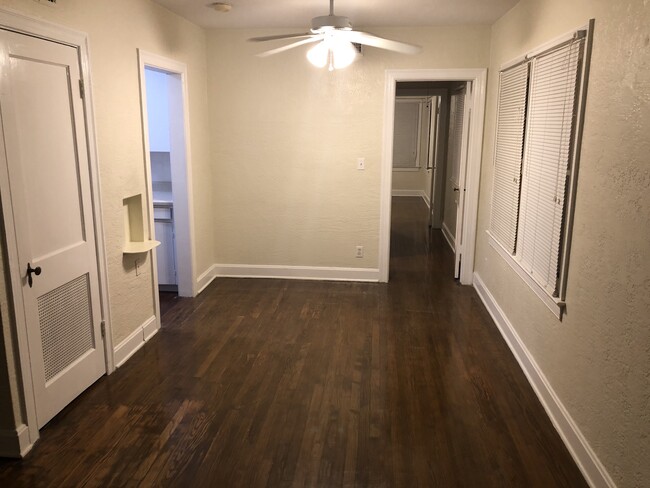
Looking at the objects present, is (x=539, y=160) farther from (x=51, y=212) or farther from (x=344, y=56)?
(x=51, y=212)

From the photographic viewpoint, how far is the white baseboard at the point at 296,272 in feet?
17.7

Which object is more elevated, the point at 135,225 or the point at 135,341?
the point at 135,225

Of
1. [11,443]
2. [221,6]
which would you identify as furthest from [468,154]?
[11,443]

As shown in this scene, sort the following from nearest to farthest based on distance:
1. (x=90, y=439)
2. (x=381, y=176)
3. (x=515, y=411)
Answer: (x=90, y=439)
(x=515, y=411)
(x=381, y=176)

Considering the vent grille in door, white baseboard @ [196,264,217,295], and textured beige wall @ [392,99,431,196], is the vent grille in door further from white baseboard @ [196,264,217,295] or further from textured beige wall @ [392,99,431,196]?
textured beige wall @ [392,99,431,196]

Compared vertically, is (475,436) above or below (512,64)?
below

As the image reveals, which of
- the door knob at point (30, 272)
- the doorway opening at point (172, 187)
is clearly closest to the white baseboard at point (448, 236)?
the doorway opening at point (172, 187)

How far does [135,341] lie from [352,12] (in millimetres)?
3111

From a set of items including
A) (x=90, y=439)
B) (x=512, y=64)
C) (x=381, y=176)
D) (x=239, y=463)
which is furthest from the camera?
(x=381, y=176)

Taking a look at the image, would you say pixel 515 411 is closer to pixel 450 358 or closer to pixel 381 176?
pixel 450 358

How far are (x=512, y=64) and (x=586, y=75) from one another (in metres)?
1.46

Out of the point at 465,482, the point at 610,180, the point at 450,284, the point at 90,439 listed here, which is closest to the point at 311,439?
the point at 465,482

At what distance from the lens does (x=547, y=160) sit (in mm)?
3074

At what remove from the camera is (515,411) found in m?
2.93
